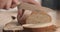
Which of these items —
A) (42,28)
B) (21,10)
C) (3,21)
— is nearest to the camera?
(42,28)

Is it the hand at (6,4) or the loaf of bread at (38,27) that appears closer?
the loaf of bread at (38,27)

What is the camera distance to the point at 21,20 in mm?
692

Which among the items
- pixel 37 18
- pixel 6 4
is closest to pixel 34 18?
pixel 37 18

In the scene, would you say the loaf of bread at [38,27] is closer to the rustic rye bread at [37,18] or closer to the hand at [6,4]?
the rustic rye bread at [37,18]

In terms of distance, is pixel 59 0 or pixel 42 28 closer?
pixel 42 28

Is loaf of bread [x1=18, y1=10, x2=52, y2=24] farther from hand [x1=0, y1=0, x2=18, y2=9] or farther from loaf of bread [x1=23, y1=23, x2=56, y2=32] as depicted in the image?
hand [x1=0, y1=0, x2=18, y2=9]

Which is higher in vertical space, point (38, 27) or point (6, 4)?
point (6, 4)

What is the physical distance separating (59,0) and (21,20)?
179 cm

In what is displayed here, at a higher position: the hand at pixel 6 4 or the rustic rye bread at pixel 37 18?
the hand at pixel 6 4

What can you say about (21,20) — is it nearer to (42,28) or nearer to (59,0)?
(42,28)

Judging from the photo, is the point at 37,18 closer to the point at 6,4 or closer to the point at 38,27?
the point at 38,27

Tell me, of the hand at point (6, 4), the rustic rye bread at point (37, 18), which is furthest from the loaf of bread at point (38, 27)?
the hand at point (6, 4)

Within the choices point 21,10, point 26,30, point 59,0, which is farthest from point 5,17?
point 59,0

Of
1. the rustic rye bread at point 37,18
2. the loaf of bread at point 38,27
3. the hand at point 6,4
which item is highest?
the hand at point 6,4
